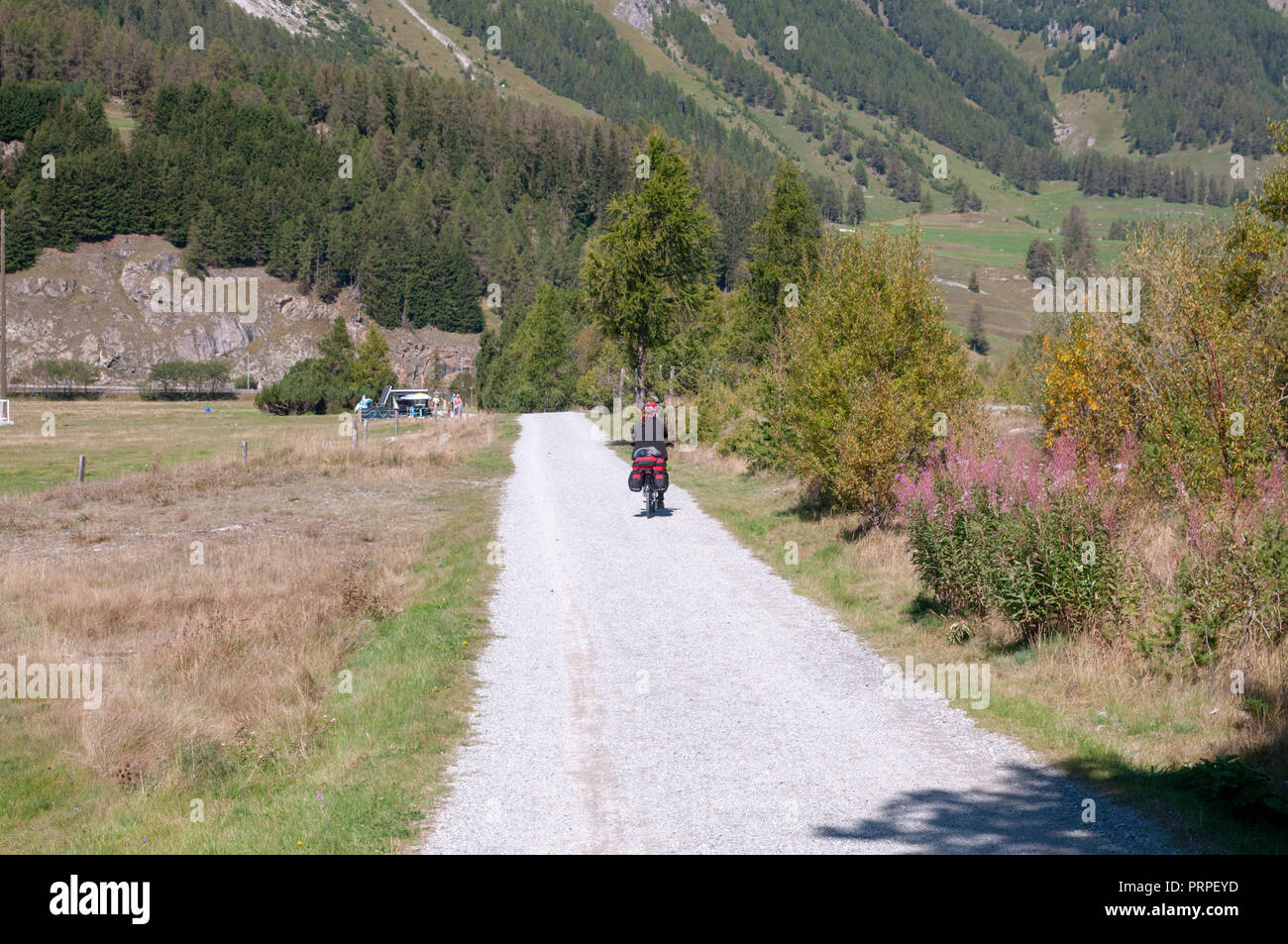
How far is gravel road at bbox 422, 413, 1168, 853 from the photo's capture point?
6316 millimetres

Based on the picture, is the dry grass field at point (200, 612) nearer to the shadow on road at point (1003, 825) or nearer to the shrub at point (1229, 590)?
the shadow on road at point (1003, 825)

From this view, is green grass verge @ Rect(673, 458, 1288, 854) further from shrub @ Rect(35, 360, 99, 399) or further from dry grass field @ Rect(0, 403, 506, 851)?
shrub @ Rect(35, 360, 99, 399)

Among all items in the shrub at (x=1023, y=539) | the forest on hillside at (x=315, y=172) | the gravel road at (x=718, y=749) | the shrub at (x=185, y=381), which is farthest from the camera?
the forest on hillside at (x=315, y=172)

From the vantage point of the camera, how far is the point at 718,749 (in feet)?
26.9

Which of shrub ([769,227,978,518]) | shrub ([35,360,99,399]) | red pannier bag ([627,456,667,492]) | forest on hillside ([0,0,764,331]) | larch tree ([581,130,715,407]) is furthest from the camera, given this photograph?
forest on hillside ([0,0,764,331])

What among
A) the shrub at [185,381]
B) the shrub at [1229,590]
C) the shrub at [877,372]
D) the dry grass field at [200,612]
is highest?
the shrub at [185,381]

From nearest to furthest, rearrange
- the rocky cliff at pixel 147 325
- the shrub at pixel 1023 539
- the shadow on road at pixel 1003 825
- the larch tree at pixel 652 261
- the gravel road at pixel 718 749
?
the shadow on road at pixel 1003 825, the gravel road at pixel 718 749, the shrub at pixel 1023 539, the larch tree at pixel 652 261, the rocky cliff at pixel 147 325

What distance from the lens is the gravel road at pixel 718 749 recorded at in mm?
6316

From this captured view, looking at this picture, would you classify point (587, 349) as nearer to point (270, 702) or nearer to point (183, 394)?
point (183, 394)

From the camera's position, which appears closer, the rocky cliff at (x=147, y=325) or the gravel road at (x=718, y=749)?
the gravel road at (x=718, y=749)

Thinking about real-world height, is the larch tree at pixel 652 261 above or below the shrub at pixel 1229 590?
above

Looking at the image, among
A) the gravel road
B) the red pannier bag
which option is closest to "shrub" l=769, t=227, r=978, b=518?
the red pannier bag

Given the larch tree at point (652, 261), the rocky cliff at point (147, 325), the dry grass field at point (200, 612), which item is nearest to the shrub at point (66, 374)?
the rocky cliff at point (147, 325)

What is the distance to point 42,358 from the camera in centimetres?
13012
